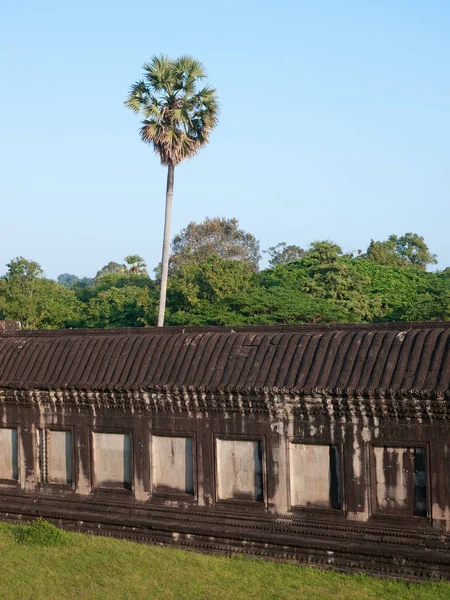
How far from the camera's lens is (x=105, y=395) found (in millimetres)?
17109

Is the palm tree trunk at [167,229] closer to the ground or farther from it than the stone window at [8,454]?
farther from it

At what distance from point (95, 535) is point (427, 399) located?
7439mm

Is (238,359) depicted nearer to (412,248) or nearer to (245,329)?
(245,329)

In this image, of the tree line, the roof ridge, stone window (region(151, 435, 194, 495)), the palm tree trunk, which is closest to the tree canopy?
the tree line

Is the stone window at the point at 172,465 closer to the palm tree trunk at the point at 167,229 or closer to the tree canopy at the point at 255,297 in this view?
the palm tree trunk at the point at 167,229

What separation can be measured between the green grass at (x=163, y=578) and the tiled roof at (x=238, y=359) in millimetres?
3016

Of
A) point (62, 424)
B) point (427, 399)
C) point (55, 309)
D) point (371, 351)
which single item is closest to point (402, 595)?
point (427, 399)

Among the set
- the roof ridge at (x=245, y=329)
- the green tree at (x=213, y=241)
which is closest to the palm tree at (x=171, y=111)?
the roof ridge at (x=245, y=329)

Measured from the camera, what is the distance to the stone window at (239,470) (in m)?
15.7

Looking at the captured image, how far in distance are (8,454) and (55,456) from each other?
1.34m

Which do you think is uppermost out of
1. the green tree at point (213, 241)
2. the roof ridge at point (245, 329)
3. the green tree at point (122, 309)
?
the green tree at point (213, 241)

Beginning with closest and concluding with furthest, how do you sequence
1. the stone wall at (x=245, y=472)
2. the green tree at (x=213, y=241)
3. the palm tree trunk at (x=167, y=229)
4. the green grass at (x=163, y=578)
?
1. the green grass at (x=163, y=578)
2. the stone wall at (x=245, y=472)
3. the palm tree trunk at (x=167, y=229)
4. the green tree at (x=213, y=241)

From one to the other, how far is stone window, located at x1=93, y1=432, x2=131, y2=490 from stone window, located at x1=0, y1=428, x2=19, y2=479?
7.34 feet

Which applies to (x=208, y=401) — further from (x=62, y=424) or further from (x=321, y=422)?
(x=62, y=424)
